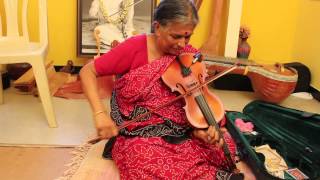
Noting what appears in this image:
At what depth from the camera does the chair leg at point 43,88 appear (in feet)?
5.63

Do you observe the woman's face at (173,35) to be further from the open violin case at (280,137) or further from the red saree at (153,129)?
the open violin case at (280,137)

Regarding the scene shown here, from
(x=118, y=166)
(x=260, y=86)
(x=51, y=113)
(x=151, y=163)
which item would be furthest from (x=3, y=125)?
(x=260, y=86)

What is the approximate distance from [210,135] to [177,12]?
0.41m

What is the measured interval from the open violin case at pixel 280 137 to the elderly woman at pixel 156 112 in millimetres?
196

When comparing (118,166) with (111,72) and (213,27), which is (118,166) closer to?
(111,72)

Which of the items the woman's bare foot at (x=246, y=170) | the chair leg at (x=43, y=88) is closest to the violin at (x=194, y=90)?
the woman's bare foot at (x=246, y=170)

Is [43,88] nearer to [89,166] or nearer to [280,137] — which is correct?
[89,166]

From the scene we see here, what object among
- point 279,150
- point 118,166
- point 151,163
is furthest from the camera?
point 279,150

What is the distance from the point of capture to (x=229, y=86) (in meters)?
2.63

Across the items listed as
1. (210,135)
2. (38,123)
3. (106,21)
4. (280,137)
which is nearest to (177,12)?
(210,135)

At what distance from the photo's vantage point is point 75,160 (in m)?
1.45

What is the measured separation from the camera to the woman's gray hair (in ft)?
3.79

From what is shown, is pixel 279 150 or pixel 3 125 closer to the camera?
pixel 279 150

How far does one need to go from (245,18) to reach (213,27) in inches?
11.8
